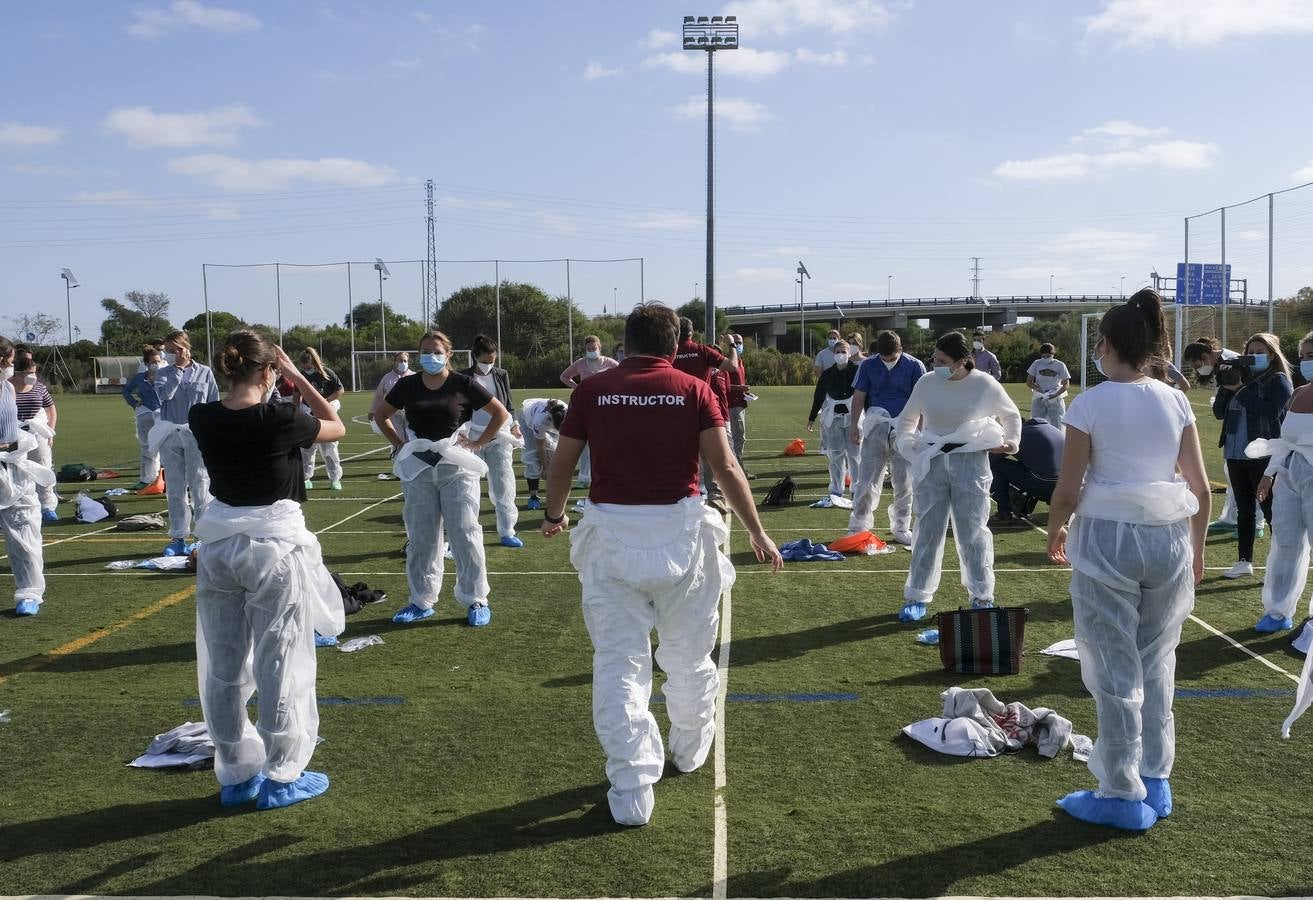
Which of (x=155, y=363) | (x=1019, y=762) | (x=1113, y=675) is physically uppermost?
(x=155, y=363)

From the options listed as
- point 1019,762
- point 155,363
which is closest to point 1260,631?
point 1019,762

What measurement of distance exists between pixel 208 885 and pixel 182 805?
86 centimetres

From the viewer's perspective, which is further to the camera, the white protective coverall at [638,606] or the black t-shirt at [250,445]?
the black t-shirt at [250,445]

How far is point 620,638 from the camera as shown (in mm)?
4449

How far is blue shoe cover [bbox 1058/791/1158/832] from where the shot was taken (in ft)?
13.9

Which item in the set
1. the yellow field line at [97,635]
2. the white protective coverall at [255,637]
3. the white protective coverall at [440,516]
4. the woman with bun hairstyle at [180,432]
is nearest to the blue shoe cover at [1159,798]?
the white protective coverall at [255,637]

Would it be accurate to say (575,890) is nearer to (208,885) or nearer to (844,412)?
(208,885)

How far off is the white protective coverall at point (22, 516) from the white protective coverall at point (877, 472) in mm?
6904

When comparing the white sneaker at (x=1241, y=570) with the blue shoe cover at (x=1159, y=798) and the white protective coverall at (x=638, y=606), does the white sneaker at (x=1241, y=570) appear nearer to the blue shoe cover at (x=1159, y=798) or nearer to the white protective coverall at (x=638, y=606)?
the blue shoe cover at (x=1159, y=798)

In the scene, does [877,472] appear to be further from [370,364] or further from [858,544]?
[370,364]

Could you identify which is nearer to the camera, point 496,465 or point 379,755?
point 379,755

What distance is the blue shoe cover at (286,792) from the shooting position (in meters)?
4.62

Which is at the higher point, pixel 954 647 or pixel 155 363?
pixel 155 363

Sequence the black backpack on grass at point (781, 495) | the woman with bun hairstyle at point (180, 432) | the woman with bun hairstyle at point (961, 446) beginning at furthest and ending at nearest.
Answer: the black backpack on grass at point (781, 495) → the woman with bun hairstyle at point (180, 432) → the woman with bun hairstyle at point (961, 446)
